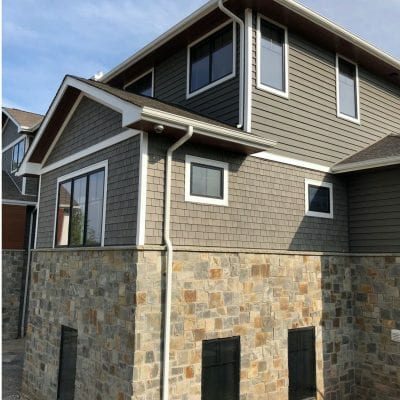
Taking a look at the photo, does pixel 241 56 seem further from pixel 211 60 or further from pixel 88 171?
pixel 88 171

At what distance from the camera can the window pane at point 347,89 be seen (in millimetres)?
10023

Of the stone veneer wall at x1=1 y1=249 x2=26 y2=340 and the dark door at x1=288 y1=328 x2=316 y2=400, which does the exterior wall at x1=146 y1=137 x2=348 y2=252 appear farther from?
the stone veneer wall at x1=1 y1=249 x2=26 y2=340

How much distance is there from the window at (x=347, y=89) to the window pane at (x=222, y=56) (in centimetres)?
290

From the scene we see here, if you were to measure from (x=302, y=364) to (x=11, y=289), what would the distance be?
11190 millimetres

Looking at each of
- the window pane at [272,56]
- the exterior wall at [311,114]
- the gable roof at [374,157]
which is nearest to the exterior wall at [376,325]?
the gable roof at [374,157]

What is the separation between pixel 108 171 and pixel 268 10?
435 centimetres

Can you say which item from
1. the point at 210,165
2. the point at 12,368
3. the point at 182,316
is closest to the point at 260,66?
the point at 210,165

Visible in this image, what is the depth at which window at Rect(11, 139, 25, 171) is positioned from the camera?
16.5 metres

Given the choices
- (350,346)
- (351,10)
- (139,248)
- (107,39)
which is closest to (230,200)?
(139,248)

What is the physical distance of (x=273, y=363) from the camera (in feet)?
24.5

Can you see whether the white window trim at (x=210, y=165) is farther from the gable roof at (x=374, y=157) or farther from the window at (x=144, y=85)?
the window at (x=144, y=85)

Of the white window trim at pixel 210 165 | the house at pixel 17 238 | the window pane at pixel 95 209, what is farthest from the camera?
the house at pixel 17 238

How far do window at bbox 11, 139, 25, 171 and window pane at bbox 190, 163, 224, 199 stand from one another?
37.7 feet

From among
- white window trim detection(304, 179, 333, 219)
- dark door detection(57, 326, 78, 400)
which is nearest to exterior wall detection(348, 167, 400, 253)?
white window trim detection(304, 179, 333, 219)
